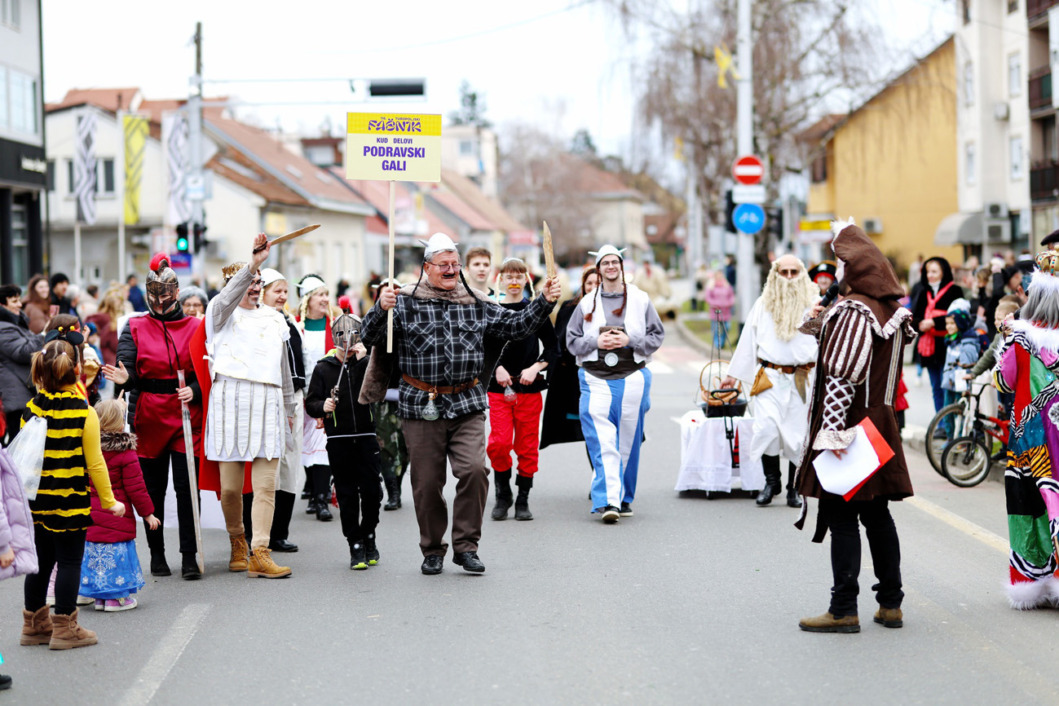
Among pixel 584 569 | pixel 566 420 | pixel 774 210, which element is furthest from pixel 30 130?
pixel 584 569

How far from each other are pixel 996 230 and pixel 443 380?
4056 cm

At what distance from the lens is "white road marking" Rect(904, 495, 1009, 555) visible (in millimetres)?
8797

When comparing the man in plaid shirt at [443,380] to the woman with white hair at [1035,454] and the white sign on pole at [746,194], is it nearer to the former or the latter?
the woman with white hair at [1035,454]

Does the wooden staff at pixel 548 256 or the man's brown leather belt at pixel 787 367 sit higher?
the wooden staff at pixel 548 256

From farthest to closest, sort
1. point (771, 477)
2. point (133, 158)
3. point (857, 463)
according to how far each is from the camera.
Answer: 1. point (133, 158)
2. point (771, 477)
3. point (857, 463)

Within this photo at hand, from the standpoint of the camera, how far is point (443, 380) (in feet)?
26.1

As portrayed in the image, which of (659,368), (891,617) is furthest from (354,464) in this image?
(659,368)

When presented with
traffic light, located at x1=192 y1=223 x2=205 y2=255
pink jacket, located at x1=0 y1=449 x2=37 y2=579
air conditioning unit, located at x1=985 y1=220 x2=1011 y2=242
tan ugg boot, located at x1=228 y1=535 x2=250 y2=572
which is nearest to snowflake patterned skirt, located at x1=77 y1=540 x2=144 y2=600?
tan ugg boot, located at x1=228 y1=535 x2=250 y2=572

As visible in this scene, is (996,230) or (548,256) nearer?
(548,256)

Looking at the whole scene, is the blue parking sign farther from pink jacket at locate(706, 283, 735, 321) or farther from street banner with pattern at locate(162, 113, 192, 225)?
street banner with pattern at locate(162, 113, 192, 225)

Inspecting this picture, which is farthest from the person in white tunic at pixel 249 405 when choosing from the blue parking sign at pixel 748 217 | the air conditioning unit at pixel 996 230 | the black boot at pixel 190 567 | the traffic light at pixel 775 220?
the air conditioning unit at pixel 996 230

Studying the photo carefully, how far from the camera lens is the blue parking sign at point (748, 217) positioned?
23.7 metres

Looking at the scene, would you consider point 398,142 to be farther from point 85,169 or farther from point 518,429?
point 85,169

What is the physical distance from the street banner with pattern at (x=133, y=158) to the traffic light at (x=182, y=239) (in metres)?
8.35
